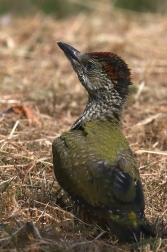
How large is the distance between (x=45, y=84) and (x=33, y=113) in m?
1.61

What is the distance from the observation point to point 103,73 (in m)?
5.64

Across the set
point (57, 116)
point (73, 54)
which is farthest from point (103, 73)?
point (57, 116)

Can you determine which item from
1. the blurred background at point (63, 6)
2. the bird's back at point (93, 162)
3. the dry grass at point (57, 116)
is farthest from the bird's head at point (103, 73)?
the blurred background at point (63, 6)

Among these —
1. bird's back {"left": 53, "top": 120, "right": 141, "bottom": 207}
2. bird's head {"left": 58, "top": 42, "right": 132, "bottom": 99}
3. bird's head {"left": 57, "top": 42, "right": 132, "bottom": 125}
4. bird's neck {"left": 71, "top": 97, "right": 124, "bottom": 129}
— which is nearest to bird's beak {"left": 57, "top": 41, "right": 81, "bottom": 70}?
bird's head {"left": 58, "top": 42, "right": 132, "bottom": 99}

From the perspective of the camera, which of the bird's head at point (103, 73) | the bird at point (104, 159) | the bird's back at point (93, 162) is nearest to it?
the bird at point (104, 159)

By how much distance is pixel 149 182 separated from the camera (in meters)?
5.77

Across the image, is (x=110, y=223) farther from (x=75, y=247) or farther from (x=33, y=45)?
(x=33, y=45)

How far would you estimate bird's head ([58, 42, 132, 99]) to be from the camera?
5.51 m

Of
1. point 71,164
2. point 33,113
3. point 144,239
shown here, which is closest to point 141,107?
point 33,113

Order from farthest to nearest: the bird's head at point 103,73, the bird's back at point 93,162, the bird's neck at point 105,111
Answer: the bird's neck at point 105,111 → the bird's head at point 103,73 → the bird's back at point 93,162

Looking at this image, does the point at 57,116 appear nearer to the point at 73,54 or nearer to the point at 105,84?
the point at 73,54

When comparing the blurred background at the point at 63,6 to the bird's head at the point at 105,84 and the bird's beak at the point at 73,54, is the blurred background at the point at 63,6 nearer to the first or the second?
the bird's beak at the point at 73,54

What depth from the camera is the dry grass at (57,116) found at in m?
4.57

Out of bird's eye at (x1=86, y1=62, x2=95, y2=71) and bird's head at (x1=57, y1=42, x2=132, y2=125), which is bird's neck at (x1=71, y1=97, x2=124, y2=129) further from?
bird's eye at (x1=86, y1=62, x2=95, y2=71)
